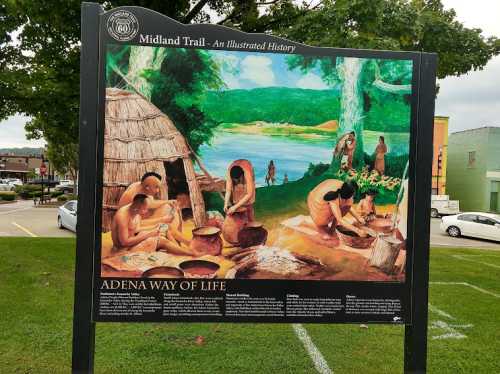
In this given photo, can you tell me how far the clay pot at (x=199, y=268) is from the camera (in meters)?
3.18

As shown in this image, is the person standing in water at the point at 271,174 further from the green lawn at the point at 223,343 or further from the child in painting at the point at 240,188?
the green lawn at the point at 223,343

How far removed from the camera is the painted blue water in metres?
3.23

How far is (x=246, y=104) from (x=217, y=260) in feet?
4.04

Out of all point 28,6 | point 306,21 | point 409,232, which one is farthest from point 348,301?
point 28,6

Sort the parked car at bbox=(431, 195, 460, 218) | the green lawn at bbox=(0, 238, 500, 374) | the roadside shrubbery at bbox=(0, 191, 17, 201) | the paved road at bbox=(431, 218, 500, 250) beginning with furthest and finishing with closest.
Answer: the roadside shrubbery at bbox=(0, 191, 17, 201) → the parked car at bbox=(431, 195, 460, 218) → the paved road at bbox=(431, 218, 500, 250) → the green lawn at bbox=(0, 238, 500, 374)

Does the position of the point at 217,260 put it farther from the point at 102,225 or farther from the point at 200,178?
the point at 102,225

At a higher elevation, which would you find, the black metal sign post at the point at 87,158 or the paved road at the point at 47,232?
the black metal sign post at the point at 87,158

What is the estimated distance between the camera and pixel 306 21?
6.86 m

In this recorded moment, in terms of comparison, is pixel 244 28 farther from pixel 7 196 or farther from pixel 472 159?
pixel 472 159

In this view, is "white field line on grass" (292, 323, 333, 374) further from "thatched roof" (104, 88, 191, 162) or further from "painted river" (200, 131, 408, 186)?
"thatched roof" (104, 88, 191, 162)

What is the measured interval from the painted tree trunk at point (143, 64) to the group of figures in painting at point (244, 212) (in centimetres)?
8

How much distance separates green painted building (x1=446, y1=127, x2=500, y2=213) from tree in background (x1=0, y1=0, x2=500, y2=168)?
35594mm

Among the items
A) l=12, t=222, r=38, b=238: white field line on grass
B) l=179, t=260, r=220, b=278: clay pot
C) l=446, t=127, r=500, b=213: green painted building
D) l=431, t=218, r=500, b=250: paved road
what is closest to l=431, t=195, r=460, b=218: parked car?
l=446, t=127, r=500, b=213: green painted building

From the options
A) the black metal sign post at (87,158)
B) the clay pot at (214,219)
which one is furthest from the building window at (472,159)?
the black metal sign post at (87,158)
